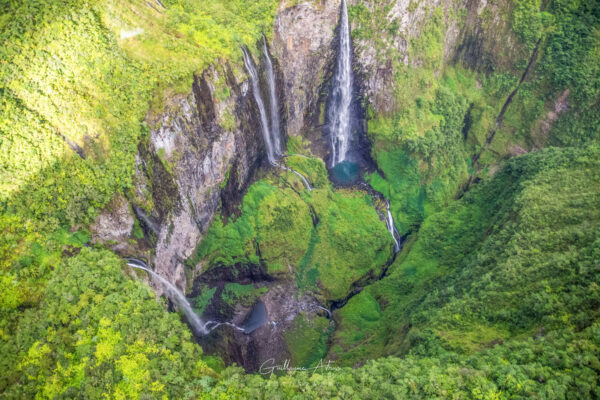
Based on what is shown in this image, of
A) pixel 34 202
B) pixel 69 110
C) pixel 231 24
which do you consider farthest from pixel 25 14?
pixel 231 24

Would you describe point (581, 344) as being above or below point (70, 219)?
below

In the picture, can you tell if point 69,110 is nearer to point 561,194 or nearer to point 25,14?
point 25,14

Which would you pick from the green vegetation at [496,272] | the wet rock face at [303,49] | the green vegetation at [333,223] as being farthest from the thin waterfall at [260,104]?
the green vegetation at [496,272]

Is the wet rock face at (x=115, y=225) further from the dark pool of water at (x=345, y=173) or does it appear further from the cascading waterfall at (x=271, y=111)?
the dark pool of water at (x=345, y=173)

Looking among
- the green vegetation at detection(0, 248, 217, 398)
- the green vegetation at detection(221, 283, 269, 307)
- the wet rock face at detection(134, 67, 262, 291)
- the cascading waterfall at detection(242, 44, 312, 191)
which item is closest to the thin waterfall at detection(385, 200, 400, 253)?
the cascading waterfall at detection(242, 44, 312, 191)

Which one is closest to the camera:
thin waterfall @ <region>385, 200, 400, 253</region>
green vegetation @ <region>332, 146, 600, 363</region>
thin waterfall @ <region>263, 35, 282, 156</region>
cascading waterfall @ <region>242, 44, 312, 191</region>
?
green vegetation @ <region>332, 146, 600, 363</region>

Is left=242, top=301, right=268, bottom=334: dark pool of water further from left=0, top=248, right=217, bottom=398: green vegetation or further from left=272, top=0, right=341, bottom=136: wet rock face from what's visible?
left=272, top=0, right=341, bottom=136: wet rock face

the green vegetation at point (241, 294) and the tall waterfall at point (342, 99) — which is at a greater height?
the tall waterfall at point (342, 99)
